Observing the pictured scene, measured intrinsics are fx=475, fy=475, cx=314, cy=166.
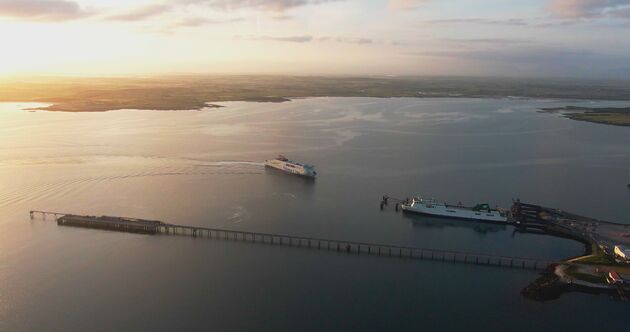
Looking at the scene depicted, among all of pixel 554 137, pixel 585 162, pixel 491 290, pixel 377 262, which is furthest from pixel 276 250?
pixel 554 137

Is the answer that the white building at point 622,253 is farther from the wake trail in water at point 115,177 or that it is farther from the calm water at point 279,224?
the wake trail in water at point 115,177

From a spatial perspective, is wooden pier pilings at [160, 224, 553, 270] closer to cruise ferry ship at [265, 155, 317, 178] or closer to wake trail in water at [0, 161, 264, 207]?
wake trail in water at [0, 161, 264, 207]

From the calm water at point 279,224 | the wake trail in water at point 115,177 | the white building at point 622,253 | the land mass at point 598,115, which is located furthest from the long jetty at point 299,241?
the land mass at point 598,115

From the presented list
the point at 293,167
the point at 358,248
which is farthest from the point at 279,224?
the point at 293,167

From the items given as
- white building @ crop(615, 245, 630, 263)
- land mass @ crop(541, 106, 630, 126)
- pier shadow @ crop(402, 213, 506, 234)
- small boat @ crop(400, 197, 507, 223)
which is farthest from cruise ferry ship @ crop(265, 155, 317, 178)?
land mass @ crop(541, 106, 630, 126)

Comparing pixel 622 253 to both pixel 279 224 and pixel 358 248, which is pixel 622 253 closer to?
pixel 358 248

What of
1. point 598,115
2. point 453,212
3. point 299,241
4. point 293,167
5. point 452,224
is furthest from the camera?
point 598,115

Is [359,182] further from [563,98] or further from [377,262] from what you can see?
[563,98]
